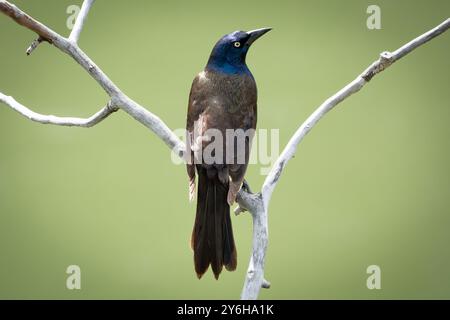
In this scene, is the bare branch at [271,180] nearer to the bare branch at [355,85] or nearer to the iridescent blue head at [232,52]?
the bare branch at [355,85]

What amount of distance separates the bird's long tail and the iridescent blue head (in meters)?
0.50

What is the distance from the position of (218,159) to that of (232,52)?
523 millimetres

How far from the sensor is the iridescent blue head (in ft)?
7.93

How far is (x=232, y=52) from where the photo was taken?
2.45m

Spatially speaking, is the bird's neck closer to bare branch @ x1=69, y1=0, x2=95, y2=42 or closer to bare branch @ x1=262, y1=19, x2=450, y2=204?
bare branch @ x1=262, y1=19, x2=450, y2=204

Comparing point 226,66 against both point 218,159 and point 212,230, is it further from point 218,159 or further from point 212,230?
point 212,230

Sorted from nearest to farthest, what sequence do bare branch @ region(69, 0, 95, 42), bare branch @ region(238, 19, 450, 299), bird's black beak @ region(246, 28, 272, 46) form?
1. bare branch @ region(238, 19, 450, 299)
2. bare branch @ region(69, 0, 95, 42)
3. bird's black beak @ region(246, 28, 272, 46)

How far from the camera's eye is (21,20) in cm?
199

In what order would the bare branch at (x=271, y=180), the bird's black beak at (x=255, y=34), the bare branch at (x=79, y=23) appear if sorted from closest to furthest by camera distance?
the bare branch at (x=271, y=180)
the bare branch at (x=79, y=23)
the bird's black beak at (x=255, y=34)

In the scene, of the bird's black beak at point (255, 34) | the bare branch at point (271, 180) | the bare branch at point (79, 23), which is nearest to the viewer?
the bare branch at point (271, 180)

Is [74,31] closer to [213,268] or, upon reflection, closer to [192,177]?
[192,177]

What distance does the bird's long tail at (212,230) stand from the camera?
7.29 feet

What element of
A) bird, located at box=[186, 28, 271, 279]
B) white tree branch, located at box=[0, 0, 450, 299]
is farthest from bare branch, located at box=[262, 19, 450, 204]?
bird, located at box=[186, 28, 271, 279]

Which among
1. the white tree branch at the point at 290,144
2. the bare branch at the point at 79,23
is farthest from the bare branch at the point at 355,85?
the bare branch at the point at 79,23
